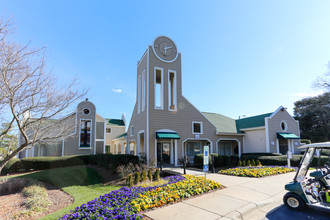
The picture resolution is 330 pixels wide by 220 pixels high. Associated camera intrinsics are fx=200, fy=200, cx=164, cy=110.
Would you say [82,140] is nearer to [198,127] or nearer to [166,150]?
[166,150]

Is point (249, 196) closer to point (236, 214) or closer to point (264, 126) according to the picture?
point (236, 214)

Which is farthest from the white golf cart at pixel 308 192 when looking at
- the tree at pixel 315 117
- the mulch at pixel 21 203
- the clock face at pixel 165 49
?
the tree at pixel 315 117

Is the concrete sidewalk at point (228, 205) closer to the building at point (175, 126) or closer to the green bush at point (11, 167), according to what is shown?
the building at point (175, 126)

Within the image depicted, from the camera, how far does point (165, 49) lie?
59.4 feet

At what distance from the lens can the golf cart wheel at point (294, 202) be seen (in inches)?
209

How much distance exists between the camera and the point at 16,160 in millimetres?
15820

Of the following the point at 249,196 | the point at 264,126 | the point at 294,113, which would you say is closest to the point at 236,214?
the point at 249,196

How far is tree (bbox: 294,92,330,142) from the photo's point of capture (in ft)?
105

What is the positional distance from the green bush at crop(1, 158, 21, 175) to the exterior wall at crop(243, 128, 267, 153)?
20.8 meters

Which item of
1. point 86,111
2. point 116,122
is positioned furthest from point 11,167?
point 116,122

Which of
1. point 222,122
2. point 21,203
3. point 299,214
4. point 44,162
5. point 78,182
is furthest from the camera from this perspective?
point 222,122

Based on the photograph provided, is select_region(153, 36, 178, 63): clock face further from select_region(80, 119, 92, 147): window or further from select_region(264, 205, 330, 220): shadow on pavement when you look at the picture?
select_region(264, 205, 330, 220): shadow on pavement

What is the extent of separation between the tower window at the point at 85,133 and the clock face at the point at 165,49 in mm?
10058

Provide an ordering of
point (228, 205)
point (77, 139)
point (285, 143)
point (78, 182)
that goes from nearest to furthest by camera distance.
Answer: point (228, 205) < point (78, 182) < point (77, 139) < point (285, 143)
